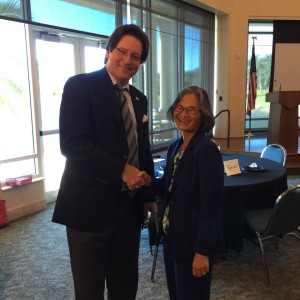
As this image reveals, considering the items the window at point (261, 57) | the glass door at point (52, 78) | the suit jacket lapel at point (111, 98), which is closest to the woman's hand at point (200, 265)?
the suit jacket lapel at point (111, 98)

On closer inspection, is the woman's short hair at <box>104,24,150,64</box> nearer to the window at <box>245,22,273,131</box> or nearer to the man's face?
the man's face

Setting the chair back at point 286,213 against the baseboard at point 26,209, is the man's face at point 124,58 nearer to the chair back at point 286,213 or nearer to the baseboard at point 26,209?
the chair back at point 286,213

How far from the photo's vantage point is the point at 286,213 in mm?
2227

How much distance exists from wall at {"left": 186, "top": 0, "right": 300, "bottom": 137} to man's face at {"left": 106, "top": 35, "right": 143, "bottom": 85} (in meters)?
6.91

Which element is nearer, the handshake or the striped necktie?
the handshake

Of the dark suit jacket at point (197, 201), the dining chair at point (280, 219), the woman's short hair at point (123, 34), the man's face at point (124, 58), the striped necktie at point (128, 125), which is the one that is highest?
the woman's short hair at point (123, 34)

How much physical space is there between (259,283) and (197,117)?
157cm

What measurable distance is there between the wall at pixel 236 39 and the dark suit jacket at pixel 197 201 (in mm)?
6882

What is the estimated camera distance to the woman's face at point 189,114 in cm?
140

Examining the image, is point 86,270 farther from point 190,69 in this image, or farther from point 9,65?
point 190,69

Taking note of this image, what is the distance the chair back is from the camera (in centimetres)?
216

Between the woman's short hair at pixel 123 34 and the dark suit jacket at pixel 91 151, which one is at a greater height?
the woman's short hair at pixel 123 34

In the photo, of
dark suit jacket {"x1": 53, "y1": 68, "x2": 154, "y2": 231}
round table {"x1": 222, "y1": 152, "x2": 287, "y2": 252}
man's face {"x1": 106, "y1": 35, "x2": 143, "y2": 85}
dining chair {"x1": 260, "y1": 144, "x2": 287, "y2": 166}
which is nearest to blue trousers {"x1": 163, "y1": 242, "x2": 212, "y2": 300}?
dark suit jacket {"x1": 53, "y1": 68, "x2": 154, "y2": 231}

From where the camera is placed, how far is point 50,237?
322 cm
